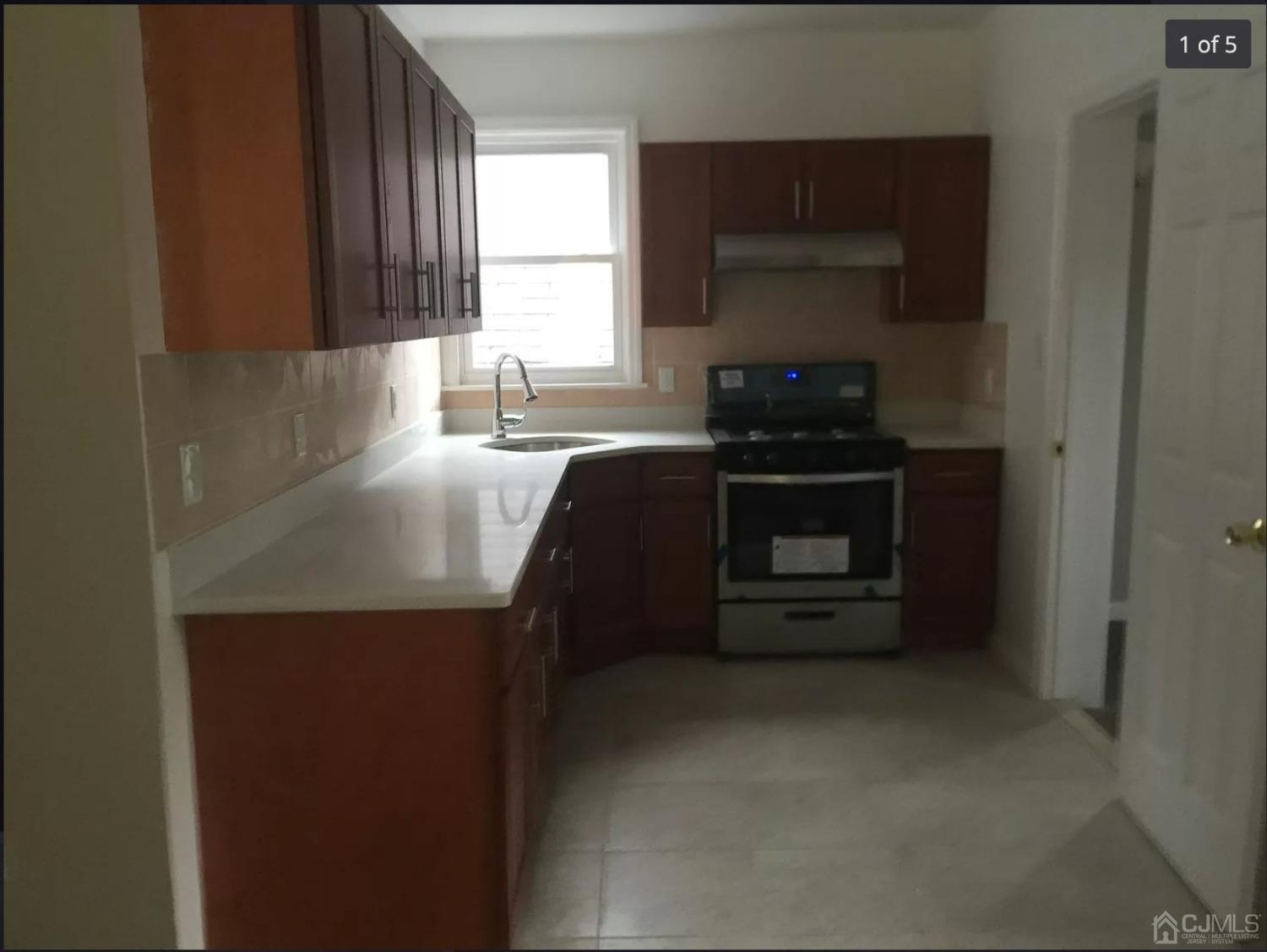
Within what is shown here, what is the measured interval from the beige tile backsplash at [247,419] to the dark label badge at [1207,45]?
2.25 meters

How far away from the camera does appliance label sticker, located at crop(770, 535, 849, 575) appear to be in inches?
148

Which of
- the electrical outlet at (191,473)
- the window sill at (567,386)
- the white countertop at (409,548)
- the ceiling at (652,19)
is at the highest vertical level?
the ceiling at (652,19)

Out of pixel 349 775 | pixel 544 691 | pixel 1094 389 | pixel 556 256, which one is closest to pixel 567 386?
pixel 556 256

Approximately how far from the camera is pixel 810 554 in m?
3.78

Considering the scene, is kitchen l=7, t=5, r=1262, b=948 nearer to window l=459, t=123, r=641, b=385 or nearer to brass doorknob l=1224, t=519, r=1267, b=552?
window l=459, t=123, r=641, b=385

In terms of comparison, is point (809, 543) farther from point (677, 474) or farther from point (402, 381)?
point (402, 381)

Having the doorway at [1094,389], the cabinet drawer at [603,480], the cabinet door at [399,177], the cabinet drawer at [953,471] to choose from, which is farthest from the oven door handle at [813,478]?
the cabinet door at [399,177]

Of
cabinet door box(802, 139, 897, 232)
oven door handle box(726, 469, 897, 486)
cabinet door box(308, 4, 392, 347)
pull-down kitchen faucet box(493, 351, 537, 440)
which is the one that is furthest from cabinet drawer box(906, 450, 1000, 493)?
cabinet door box(308, 4, 392, 347)

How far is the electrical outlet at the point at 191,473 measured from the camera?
1842mm

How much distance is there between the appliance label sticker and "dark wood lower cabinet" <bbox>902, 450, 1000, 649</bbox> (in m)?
0.27

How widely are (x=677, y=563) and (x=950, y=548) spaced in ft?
3.51

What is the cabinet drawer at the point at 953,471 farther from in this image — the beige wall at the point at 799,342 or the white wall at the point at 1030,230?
the beige wall at the point at 799,342

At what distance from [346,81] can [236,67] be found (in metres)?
0.29

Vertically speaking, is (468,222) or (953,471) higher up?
(468,222)
